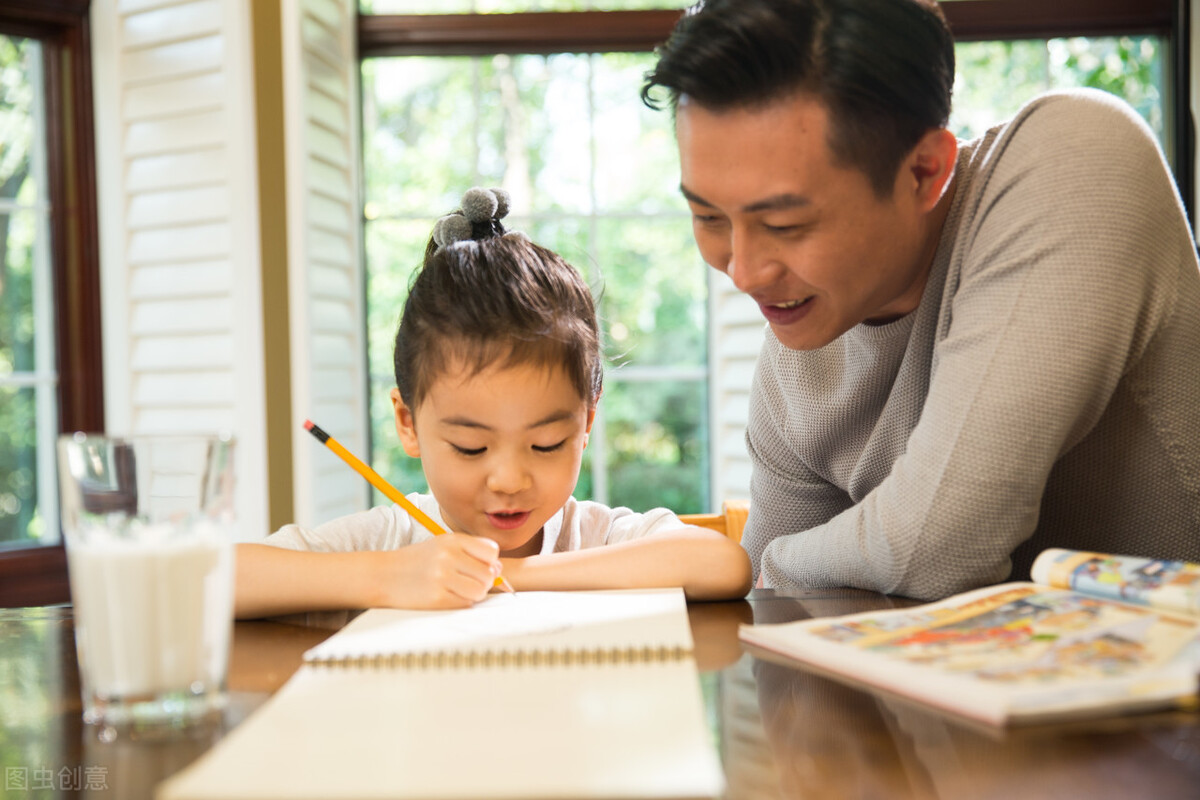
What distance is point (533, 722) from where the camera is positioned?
1.90ft

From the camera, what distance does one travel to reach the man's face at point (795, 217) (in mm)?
1096

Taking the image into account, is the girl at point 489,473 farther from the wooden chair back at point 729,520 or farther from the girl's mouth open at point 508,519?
the wooden chair back at point 729,520

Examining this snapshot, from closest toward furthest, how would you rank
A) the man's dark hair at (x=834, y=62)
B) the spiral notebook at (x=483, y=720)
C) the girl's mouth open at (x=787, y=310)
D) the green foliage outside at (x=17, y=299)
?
the spiral notebook at (x=483, y=720) < the man's dark hair at (x=834, y=62) < the girl's mouth open at (x=787, y=310) < the green foliage outside at (x=17, y=299)

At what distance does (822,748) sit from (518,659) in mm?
234

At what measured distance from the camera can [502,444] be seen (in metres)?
1.23

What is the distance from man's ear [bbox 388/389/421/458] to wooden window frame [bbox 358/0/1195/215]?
1.86 metres

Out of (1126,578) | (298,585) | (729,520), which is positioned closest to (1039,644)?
(1126,578)

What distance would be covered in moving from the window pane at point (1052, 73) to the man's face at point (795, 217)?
194 cm

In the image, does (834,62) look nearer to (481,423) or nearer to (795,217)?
(795,217)

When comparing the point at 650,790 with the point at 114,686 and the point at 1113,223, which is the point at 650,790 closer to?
the point at 114,686

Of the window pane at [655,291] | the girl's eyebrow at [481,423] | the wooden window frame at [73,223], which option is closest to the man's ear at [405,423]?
the girl's eyebrow at [481,423]

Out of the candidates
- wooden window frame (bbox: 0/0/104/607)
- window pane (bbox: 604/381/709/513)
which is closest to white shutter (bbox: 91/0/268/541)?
wooden window frame (bbox: 0/0/104/607)

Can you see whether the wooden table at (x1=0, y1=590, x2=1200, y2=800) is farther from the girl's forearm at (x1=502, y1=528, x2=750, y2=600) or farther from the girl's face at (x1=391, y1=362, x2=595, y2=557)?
the girl's face at (x1=391, y1=362, x2=595, y2=557)

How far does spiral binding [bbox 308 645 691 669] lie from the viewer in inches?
28.0
